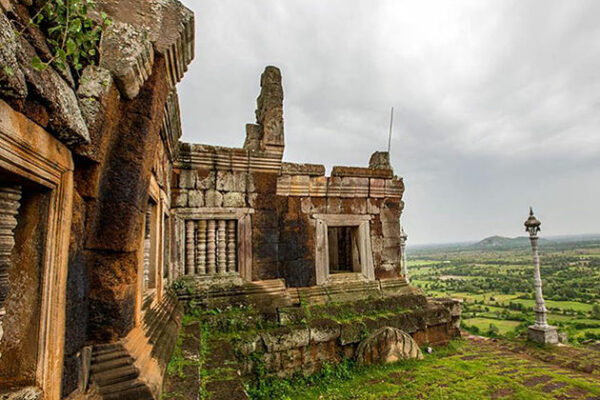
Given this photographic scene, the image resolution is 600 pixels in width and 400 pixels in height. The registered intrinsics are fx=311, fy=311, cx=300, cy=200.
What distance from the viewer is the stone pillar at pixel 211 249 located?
472 cm

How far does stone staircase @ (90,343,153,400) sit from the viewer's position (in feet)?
5.67

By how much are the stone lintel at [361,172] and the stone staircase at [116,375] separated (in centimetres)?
454

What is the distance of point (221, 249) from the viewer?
4809 millimetres

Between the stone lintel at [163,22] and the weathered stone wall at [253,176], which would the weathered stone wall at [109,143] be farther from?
the weathered stone wall at [253,176]

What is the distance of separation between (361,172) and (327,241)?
150 centimetres

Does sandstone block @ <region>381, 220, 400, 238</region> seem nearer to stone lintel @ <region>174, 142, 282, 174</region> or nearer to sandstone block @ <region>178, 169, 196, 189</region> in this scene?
stone lintel @ <region>174, 142, 282, 174</region>

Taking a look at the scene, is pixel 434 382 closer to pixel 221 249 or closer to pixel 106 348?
pixel 221 249

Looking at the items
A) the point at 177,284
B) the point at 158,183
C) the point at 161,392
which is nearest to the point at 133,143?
the point at 158,183

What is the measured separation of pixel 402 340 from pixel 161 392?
3888 millimetres

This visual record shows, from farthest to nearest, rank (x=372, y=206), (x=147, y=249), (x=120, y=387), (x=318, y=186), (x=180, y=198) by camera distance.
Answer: (x=372, y=206)
(x=318, y=186)
(x=180, y=198)
(x=147, y=249)
(x=120, y=387)

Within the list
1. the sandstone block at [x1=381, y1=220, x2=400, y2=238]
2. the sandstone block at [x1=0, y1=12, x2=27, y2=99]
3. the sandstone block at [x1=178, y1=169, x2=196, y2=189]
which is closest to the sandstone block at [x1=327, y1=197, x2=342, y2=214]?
the sandstone block at [x1=381, y1=220, x2=400, y2=238]

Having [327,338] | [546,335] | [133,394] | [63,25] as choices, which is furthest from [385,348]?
[546,335]

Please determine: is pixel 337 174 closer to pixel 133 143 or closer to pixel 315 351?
pixel 315 351

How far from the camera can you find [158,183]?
10.5 feet
